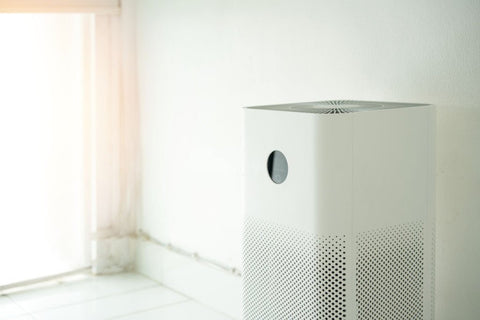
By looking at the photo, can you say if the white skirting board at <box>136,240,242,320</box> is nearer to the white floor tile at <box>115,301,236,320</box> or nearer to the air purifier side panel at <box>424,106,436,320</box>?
the white floor tile at <box>115,301,236,320</box>

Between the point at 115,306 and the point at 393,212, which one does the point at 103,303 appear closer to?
the point at 115,306

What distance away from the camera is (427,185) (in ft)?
7.22

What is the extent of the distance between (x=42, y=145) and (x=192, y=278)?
100cm

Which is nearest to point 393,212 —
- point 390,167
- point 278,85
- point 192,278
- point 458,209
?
point 390,167

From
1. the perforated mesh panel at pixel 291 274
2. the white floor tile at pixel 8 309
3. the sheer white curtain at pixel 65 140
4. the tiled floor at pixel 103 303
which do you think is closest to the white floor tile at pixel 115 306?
the tiled floor at pixel 103 303

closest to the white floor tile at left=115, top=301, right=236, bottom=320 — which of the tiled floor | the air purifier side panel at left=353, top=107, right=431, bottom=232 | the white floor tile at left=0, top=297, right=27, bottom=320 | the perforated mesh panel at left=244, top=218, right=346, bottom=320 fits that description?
the tiled floor

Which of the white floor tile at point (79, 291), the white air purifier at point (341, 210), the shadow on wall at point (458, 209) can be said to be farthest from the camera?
the white floor tile at point (79, 291)

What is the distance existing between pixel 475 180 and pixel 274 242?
62 cm

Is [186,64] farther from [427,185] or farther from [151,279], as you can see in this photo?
[427,185]

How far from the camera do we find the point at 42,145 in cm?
367

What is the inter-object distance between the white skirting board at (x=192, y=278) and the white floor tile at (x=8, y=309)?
72cm

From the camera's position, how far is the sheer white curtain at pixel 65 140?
11.8ft

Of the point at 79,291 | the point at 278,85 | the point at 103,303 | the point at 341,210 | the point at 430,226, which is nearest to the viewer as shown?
the point at 341,210

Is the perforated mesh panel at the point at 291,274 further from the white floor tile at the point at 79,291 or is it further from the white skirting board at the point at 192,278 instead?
the white floor tile at the point at 79,291
